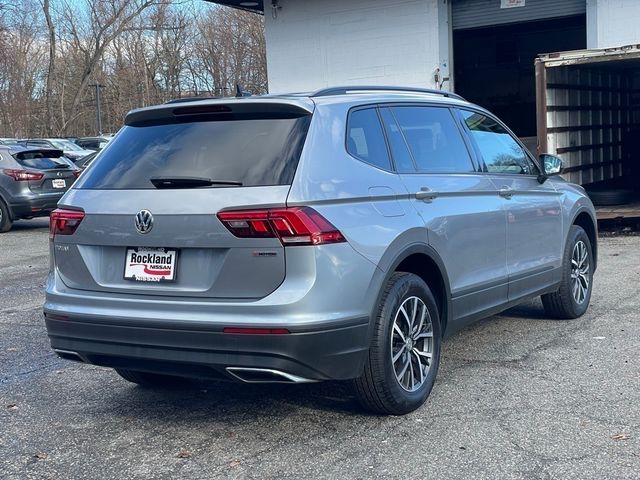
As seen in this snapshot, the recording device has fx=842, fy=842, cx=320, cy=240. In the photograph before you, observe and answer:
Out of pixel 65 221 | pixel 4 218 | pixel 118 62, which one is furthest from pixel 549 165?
pixel 118 62

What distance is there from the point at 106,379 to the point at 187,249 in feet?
6.61

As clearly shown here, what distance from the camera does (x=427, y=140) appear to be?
5.51m

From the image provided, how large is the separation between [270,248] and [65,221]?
136cm

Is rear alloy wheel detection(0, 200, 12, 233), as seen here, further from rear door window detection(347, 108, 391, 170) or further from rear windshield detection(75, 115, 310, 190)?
rear door window detection(347, 108, 391, 170)

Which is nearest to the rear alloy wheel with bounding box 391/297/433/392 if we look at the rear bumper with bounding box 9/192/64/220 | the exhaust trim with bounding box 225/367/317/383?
the exhaust trim with bounding box 225/367/317/383

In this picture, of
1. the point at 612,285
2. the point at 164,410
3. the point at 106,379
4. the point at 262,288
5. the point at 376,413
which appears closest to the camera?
the point at 262,288

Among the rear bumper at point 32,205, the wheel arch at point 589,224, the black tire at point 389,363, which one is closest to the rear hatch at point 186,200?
the black tire at point 389,363

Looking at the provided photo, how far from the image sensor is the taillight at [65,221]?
473 centimetres

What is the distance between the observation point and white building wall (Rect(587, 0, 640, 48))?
637 inches

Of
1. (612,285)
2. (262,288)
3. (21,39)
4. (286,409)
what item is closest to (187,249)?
(262,288)

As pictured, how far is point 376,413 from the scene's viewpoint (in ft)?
16.0

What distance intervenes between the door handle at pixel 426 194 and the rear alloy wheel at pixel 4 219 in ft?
41.2

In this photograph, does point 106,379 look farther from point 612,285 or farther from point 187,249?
point 612,285

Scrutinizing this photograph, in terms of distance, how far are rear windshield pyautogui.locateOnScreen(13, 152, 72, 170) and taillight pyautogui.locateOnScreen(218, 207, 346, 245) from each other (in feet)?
42.7
